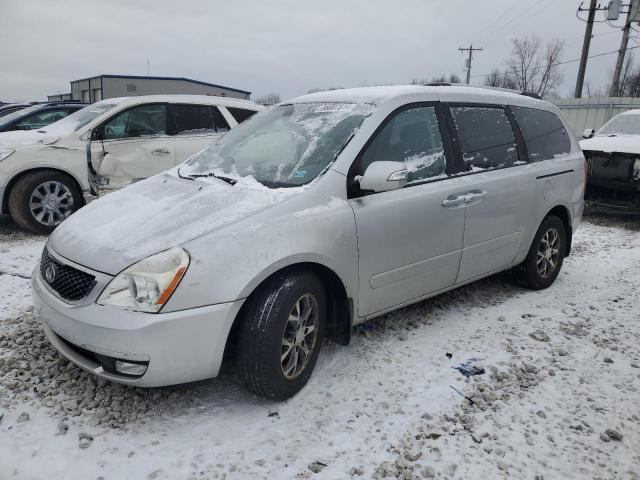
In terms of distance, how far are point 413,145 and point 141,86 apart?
3032 cm

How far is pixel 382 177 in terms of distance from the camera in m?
2.88

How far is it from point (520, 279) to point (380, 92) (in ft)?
7.71

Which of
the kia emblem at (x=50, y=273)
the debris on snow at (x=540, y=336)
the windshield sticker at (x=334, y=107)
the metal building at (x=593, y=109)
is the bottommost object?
the debris on snow at (x=540, y=336)

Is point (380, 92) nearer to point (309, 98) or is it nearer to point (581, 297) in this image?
point (309, 98)

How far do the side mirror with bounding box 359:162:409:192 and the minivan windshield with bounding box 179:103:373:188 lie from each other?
250 mm

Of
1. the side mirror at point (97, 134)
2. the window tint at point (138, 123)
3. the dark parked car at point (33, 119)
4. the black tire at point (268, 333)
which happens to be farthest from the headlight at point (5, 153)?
the black tire at point (268, 333)

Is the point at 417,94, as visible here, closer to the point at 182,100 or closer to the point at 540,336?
the point at 540,336

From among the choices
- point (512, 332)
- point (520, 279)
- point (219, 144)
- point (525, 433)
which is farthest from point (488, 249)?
point (219, 144)

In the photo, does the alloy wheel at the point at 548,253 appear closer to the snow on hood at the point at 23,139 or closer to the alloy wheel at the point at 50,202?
the alloy wheel at the point at 50,202

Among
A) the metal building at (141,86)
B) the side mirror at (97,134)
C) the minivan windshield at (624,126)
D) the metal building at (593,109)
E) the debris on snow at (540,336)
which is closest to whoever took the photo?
the debris on snow at (540,336)

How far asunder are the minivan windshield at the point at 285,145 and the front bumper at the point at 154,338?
3.14ft

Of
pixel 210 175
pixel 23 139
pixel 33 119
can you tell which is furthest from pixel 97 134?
pixel 33 119

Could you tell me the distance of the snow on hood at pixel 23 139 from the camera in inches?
234

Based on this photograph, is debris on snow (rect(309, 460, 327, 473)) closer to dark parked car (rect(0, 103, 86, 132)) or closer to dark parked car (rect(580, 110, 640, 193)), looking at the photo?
dark parked car (rect(580, 110, 640, 193))
